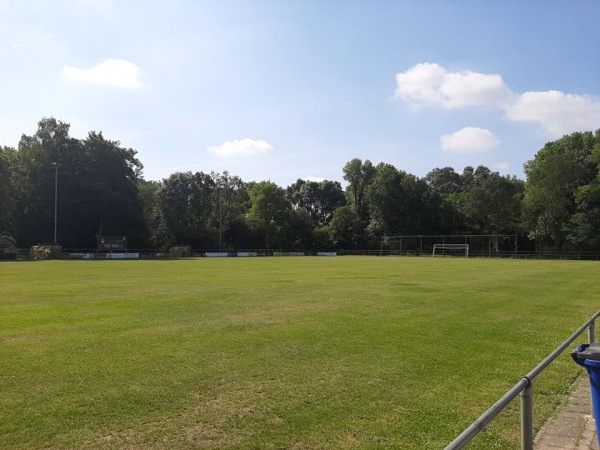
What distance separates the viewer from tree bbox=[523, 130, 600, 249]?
81.7 meters

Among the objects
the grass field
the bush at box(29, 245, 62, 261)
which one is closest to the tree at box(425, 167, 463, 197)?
the bush at box(29, 245, 62, 261)

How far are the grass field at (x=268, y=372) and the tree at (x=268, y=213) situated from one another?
90.0m

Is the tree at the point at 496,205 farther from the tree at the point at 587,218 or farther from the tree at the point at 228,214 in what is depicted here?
the tree at the point at 228,214

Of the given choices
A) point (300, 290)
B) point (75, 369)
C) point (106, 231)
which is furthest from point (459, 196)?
point (75, 369)

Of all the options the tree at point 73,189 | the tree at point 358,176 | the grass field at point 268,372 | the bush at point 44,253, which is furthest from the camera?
the tree at point 358,176

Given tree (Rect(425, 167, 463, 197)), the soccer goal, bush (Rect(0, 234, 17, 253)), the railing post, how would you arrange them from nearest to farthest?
the railing post, bush (Rect(0, 234, 17, 253)), the soccer goal, tree (Rect(425, 167, 463, 197))

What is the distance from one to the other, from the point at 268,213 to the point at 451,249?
1569 inches

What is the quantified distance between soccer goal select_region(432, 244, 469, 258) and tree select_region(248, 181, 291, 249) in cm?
3354

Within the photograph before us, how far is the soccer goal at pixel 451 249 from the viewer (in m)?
90.3

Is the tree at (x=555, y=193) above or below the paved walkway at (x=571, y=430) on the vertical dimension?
above

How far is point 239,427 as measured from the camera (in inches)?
225

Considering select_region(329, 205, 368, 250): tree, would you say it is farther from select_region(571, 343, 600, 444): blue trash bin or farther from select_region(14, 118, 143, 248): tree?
select_region(571, 343, 600, 444): blue trash bin

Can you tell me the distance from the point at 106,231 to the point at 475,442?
284 feet

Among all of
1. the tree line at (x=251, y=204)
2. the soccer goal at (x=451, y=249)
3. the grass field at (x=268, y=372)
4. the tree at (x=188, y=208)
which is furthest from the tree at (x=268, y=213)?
the grass field at (x=268, y=372)
